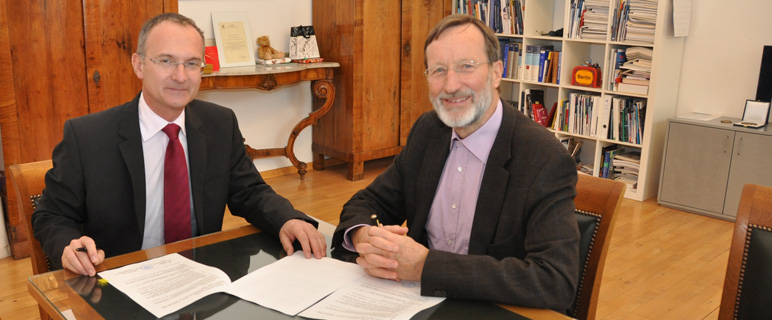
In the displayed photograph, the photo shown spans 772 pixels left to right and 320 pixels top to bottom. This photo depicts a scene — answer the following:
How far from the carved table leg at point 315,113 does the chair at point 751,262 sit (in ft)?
12.6

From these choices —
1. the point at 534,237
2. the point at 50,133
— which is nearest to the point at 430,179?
the point at 534,237

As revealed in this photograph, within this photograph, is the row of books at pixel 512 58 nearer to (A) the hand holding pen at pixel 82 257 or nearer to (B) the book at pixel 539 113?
(B) the book at pixel 539 113

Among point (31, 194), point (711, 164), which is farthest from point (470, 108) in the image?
point (711, 164)

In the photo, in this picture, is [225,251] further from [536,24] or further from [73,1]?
[536,24]

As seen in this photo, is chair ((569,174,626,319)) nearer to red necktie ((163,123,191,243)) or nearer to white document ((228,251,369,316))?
white document ((228,251,369,316))

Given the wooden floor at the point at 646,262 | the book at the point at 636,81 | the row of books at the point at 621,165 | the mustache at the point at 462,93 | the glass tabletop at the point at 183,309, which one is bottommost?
the wooden floor at the point at 646,262

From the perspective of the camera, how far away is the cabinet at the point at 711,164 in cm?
447

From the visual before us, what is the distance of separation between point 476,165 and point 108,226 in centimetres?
102

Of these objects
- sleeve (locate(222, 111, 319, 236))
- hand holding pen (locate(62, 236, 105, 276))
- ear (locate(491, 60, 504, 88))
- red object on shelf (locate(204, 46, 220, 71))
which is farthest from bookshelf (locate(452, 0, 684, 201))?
hand holding pen (locate(62, 236, 105, 276))

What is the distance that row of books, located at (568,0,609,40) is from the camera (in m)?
5.09

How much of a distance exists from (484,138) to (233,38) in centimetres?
343

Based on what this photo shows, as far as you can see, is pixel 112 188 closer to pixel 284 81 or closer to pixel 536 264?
pixel 536 264

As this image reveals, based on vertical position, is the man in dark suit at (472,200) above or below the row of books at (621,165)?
above

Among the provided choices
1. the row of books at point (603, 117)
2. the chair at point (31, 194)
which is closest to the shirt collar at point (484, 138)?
the chair at point (31, 194)
